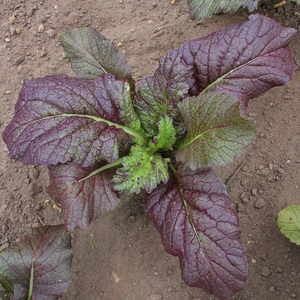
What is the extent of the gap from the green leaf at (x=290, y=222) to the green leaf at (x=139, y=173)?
112cm

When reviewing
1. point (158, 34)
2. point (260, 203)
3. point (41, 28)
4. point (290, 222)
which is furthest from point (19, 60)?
point (290, 222)

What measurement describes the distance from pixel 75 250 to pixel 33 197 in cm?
70

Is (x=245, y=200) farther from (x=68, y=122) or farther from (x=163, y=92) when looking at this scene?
(x=68, y=122)

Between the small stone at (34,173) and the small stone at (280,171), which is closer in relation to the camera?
the small stone at (280,171)

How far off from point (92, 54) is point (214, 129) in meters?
1.19

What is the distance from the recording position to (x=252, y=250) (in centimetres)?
230

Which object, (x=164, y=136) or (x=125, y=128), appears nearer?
(x=164, y=136)

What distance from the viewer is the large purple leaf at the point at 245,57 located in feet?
6.07

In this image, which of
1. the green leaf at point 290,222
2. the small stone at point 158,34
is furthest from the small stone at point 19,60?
the green leaf at point 290,222

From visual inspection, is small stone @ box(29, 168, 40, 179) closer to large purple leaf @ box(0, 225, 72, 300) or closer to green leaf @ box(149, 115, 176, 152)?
large purple leaf @ box(0, 225, 72, 300)

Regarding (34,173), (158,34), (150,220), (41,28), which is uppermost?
(41,28)

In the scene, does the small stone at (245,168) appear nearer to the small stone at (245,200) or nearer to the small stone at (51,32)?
the small stone at (245,200)

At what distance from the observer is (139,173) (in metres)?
1.78

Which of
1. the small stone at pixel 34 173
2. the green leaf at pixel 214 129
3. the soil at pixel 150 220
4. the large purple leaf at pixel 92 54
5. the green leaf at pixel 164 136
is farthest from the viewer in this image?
the small stone at pixel 34 173
